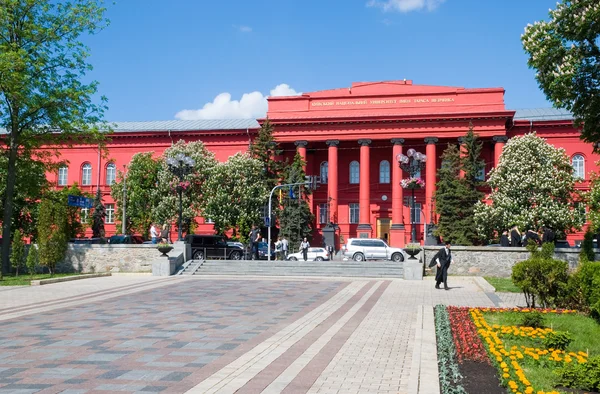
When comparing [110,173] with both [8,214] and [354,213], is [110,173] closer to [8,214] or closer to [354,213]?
[354,213]

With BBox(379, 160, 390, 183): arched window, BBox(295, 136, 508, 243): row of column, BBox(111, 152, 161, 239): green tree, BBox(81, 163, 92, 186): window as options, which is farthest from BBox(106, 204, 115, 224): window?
BBox(379, 160, 390, 183): arched window

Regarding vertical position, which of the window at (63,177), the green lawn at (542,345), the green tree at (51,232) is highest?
the window at (63,177)

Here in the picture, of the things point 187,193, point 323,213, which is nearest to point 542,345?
point 187,193

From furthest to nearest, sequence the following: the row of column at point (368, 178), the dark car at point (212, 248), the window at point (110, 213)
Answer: the window at point (110, 213)
the row of column at point (368, 178)
the dark car at point (212, 248)

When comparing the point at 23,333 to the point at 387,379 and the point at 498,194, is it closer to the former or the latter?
the point at 387,379

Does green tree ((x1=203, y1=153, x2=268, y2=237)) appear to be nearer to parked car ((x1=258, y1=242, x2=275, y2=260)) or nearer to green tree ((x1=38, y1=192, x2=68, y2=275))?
parked car ((x1=258, y1=242, x2=275, y2=260))

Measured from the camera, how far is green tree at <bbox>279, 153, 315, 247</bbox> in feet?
159

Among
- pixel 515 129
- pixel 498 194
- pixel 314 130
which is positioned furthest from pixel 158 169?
pixel 515 129

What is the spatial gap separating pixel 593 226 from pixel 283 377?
35965 mm

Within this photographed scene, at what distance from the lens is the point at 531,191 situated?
4188 centimetres

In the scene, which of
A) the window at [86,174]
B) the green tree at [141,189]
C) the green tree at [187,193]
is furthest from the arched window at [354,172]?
the window at [86,174]

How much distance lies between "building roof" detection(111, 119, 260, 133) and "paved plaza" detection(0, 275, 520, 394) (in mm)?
45069

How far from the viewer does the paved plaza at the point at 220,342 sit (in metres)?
7.23

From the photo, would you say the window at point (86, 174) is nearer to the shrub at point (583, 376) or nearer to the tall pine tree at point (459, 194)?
the tall pine tree at point (459, 194)
